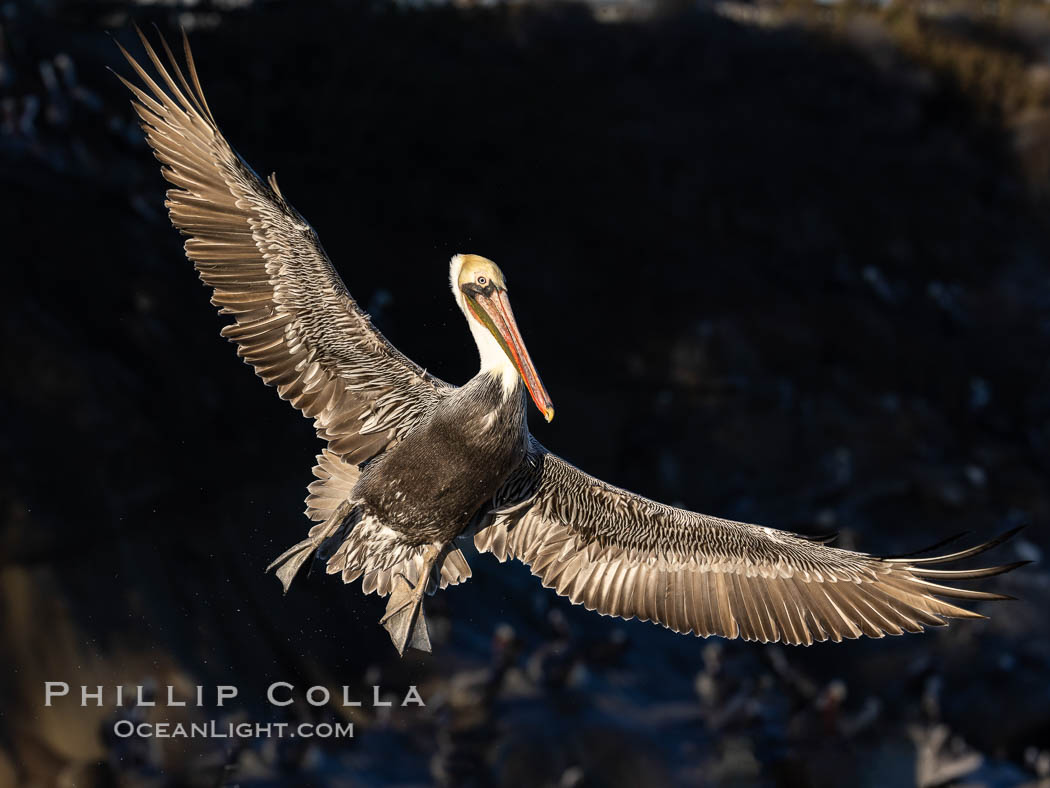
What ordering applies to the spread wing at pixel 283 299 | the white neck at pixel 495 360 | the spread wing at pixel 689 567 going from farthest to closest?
the spread wing at pixel 283 299 → the spread wing at pixel 689 567 → the white neck at pixel 495 360

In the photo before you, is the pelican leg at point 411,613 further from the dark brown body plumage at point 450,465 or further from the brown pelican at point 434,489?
the dark brown body plumage at point 450,465

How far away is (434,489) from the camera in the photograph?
6.53 metres

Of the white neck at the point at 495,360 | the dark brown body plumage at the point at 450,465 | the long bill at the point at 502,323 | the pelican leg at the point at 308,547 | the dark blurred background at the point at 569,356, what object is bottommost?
the dark blurred background at the point at 569,356

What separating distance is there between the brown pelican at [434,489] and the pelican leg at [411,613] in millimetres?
11

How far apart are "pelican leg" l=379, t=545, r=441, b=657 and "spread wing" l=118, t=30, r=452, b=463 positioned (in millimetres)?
667

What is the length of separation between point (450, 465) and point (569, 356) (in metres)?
16.3

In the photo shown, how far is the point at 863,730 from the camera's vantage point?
690 inches

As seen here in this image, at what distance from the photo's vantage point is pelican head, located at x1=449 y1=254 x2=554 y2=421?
6289 millimetres

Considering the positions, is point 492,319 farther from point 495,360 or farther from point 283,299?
point 283,299

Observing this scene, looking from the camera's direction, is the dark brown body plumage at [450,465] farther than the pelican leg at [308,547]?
Result: No

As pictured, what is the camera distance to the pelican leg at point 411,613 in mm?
6645

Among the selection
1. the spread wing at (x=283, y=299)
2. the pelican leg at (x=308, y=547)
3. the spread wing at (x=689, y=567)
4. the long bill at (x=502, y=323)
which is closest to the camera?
the long bill at (x=502, y=323)

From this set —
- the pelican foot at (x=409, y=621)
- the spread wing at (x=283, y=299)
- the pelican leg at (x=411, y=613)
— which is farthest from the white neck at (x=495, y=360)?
the pelican foot at (x=409, y=621)

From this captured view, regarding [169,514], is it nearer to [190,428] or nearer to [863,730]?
[190,428]
